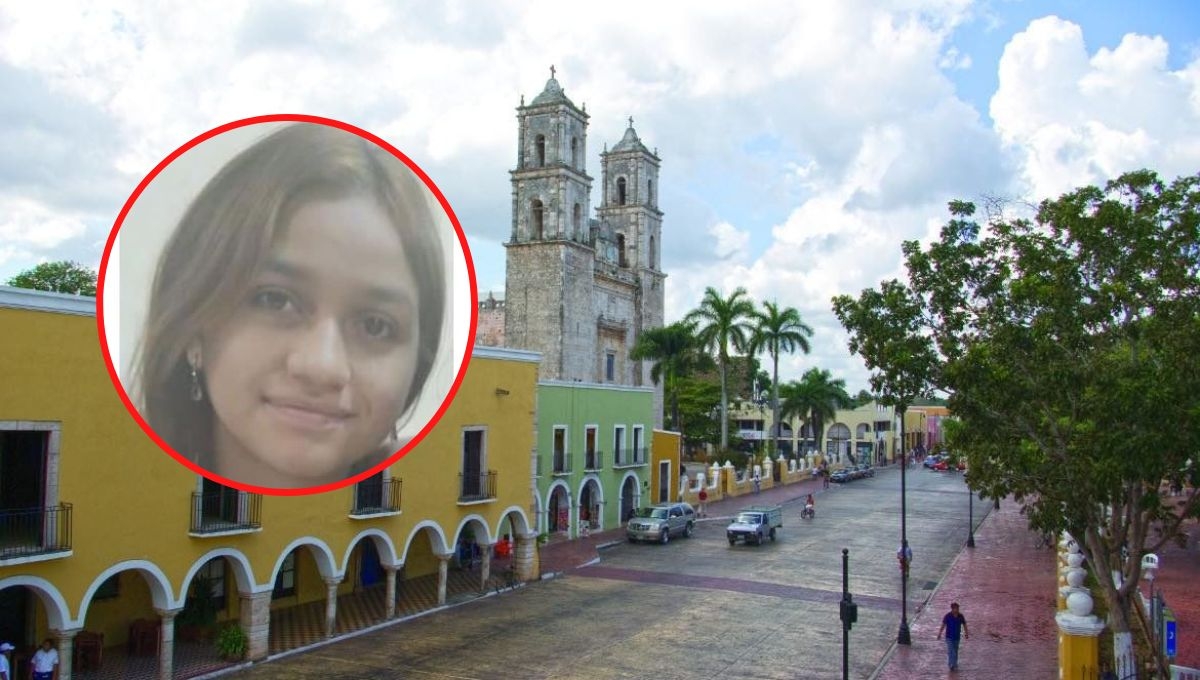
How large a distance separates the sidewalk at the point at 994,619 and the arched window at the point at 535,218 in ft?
103

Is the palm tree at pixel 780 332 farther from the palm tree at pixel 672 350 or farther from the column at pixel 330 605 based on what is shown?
the column at pixel 330 605

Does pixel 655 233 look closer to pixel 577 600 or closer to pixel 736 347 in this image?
pixel 736 347

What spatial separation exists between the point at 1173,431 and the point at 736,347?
46164mm

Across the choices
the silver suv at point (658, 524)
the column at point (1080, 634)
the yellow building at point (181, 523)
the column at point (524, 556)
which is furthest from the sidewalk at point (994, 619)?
the yellow building at point (181, 523)

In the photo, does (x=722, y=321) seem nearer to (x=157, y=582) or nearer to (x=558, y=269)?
(x=558, y=269)

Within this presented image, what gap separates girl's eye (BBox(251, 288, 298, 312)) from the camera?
29.0 feet

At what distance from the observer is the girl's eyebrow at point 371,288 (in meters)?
8.97

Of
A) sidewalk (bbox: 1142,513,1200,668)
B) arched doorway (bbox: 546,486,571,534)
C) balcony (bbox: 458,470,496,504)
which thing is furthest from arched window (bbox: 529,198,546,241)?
sidewalk (bbox: 1142,513,1200,668)

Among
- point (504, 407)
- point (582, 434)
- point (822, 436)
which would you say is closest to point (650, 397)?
point (582, 434)

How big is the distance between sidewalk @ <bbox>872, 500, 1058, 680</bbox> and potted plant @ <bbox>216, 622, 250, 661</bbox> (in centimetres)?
1232

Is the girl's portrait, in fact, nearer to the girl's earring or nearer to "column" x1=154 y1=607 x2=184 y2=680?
the girl's earring

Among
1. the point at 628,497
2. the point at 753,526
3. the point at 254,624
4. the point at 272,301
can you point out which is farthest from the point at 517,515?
the point at 272,301

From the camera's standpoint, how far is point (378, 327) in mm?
9305

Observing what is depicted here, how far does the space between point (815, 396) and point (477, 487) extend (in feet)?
197
